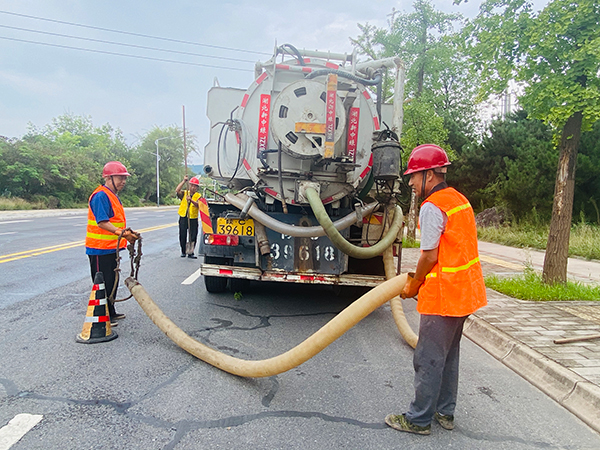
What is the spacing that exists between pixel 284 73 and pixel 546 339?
13.3 ft

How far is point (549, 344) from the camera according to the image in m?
4.21

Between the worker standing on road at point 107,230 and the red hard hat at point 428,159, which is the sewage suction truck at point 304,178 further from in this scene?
the red hard hat at point 428,159

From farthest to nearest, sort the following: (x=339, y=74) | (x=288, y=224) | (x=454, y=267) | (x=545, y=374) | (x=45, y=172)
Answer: (x=45, y=172)
(x=288, y=224)
(x=339, y=74)
(x=545, y=374)
(x=454, y=267)

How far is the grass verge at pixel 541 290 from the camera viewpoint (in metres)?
6.05

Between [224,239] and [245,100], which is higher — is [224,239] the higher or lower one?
the lower one

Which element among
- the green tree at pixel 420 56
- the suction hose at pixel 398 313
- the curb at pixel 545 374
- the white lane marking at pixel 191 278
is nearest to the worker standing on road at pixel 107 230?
the white lane marking at pixel 191 278

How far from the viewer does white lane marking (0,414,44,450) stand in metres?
2.49

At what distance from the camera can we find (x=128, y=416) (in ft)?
9.37

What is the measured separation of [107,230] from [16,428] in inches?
88.7

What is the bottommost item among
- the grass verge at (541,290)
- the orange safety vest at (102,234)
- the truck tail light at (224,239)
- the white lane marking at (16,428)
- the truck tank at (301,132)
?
the white lane marking at (16,428)

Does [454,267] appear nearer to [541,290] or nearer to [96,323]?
[96,323]

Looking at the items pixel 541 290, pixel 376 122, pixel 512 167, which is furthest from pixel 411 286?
pixel 512 167

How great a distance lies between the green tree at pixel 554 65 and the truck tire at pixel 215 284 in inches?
178

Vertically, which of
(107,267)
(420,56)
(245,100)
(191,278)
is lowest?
(191,278)
